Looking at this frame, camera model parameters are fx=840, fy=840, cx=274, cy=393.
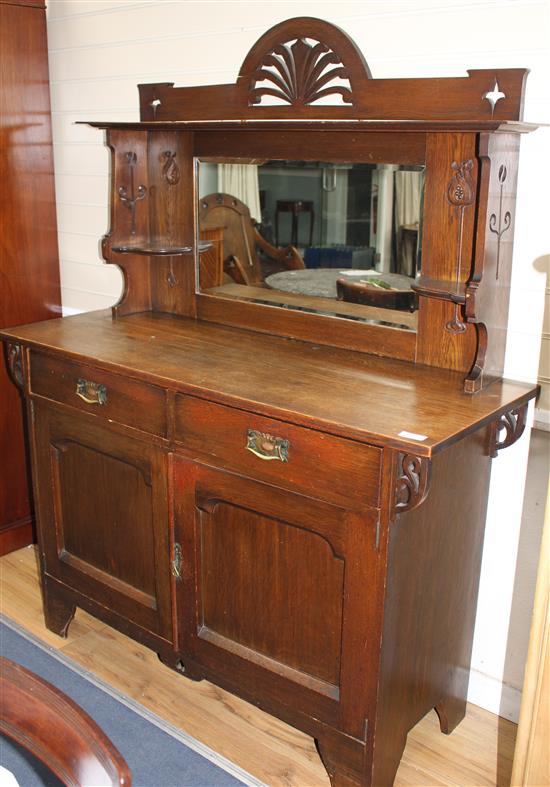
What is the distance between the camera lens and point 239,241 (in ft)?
7.65

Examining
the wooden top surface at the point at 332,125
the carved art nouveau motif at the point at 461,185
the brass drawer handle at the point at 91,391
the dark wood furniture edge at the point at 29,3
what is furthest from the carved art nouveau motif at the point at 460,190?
the dark wood furniture edge at the point at 29,3

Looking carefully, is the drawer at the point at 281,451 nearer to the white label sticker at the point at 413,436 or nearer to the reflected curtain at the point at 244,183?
the white label sticker at the point at 413,436

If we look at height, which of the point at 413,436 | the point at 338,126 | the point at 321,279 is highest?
the point at 338,126

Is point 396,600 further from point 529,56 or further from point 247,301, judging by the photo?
point 529,56

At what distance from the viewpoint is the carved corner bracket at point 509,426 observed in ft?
6.20

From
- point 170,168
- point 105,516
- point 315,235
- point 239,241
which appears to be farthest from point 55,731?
point 170,168

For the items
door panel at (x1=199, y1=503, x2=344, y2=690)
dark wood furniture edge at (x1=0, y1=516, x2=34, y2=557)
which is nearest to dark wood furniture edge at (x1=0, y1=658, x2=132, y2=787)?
door panel at (x1=199, y1=503, x2=344, y2=690)

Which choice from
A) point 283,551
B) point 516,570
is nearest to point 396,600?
point 283,551

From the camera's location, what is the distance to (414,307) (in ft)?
6.69

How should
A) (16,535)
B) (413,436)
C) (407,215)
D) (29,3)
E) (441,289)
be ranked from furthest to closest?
1. (16,535)
2. (29,3)
3. (407,215)
4. (441,289)
5. (413,436)

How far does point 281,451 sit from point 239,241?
0.79 m

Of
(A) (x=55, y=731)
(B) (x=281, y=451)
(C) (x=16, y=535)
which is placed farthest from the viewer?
(C) (x=16, y=535)

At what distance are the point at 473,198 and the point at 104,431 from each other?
3.52ft

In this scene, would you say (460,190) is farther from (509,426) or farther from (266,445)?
(266,445)
